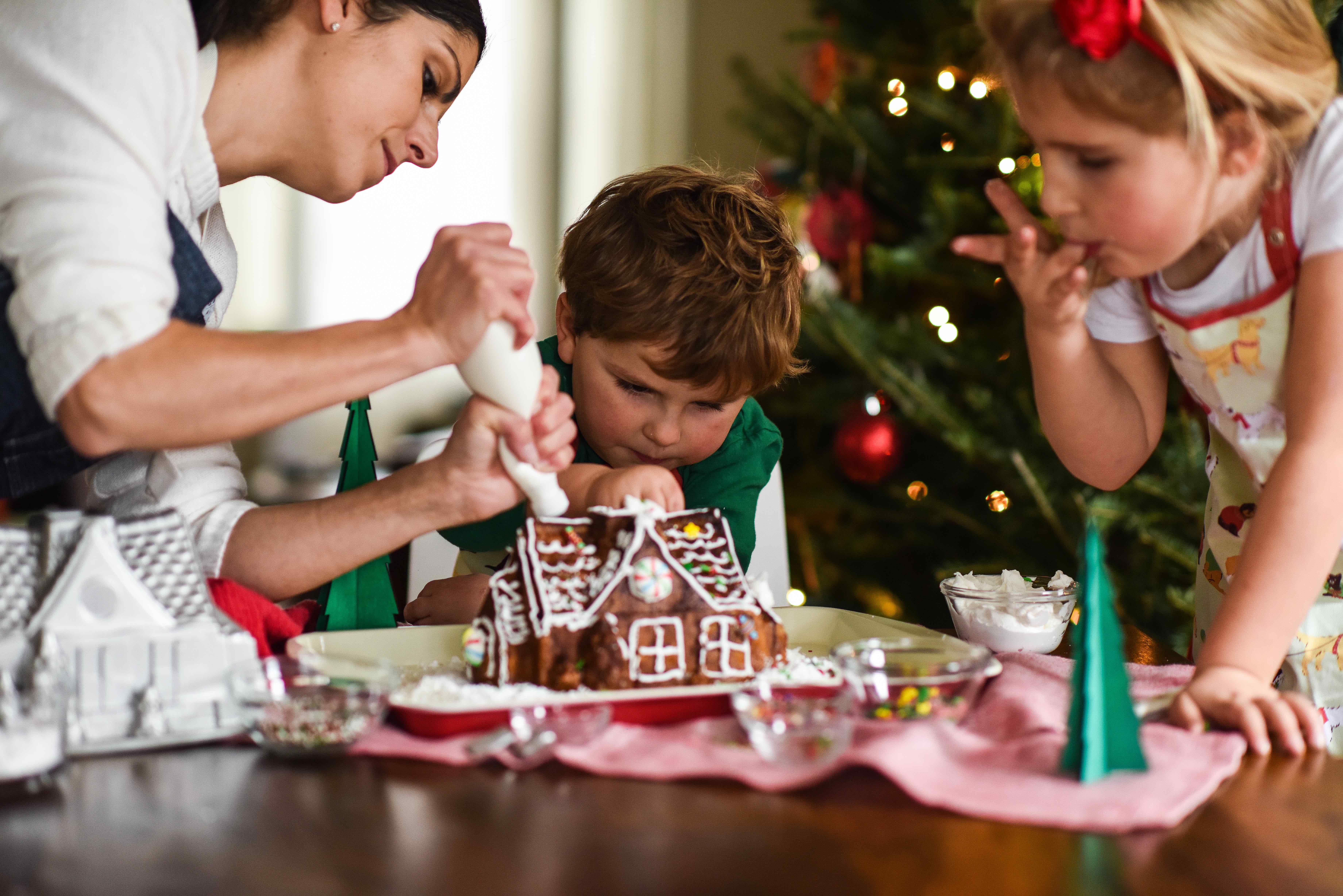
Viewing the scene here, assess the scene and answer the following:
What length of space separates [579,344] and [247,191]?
8.57 feet

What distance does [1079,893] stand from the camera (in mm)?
585

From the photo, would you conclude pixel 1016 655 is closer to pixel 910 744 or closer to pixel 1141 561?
pixel 910 744

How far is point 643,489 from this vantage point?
1.14 meters

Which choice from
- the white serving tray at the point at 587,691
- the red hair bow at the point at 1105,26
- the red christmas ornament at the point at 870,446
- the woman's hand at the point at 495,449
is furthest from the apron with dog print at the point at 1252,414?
the red christmas ornament at the point at 870,446

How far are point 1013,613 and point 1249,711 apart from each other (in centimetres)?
32

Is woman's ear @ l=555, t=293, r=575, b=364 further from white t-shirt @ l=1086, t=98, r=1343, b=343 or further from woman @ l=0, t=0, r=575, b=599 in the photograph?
white t-shirt @ l=1086, t=98, r=1343, b=343

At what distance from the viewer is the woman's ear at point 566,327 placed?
4.85ft

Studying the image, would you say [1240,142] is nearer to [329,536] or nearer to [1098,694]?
[1098,694]

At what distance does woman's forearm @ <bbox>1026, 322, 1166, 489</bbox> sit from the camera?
1.16 m

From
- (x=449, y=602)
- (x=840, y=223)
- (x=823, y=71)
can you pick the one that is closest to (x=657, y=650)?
(x=449, y=602)

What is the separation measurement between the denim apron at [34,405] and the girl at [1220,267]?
74 centimetres

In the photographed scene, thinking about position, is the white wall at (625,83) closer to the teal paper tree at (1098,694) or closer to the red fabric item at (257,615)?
the red fabric item at (257,615)

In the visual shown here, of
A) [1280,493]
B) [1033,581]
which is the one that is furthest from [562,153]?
[1280,493]

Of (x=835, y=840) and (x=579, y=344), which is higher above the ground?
(x=579, y=344)
